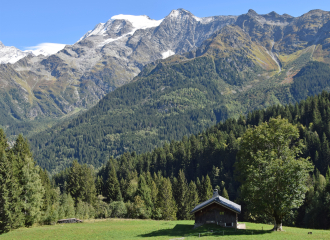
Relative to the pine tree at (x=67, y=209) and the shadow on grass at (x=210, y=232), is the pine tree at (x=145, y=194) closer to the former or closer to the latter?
the pine tree at (x=67, y=209)

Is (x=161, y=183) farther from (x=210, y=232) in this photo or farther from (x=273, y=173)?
(x=273, y=173)

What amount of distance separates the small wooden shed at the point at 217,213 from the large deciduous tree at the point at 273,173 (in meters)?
4.77

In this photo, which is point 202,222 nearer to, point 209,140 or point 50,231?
point 50,231

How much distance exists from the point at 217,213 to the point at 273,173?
14.4 m

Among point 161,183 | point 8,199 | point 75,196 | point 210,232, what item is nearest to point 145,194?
point 161,183

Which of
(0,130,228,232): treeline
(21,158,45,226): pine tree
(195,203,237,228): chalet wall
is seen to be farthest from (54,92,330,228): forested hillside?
(21,158,45,226): pine tree

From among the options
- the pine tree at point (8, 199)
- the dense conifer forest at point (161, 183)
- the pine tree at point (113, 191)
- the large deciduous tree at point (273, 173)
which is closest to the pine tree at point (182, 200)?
the dense conifer forest at point (161, 183)

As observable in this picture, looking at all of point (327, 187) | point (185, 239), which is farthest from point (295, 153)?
point (327, 187)

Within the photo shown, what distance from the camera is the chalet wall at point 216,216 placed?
62.0m

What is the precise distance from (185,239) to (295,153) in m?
27.0

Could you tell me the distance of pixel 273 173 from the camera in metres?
55.3

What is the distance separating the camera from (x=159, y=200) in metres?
113

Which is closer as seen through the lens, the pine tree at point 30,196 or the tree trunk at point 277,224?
the tree trunk at point 277,224

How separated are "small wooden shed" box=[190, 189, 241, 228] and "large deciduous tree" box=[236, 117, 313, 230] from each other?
4.77 metres
